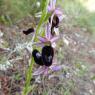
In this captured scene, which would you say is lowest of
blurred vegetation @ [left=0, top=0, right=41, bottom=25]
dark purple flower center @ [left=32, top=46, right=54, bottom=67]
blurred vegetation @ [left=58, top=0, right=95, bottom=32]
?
blurred vegetation @ [left=58, top=0, right=95, bottom=32]

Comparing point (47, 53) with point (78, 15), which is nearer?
point (47, 53)

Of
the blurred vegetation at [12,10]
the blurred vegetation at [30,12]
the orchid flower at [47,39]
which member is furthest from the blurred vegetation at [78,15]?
the orchid flower at [47,39]

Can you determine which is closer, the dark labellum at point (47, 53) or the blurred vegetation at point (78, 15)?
the dark labellum at point (47, 53)

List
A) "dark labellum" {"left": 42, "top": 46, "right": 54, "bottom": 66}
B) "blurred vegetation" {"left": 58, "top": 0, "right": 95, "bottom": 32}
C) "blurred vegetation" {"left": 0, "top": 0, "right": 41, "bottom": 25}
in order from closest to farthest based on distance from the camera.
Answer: "dark labellum" {"left": 42, "top": 46, "right": 54, "bottom": 66} < "blurred vegetation" {"left": 0, "top": 0, "right": 41, "bottom": 25} < "blurred vegetation" {"left": 58, "top": 0, "right": 95, "bottom": 32}

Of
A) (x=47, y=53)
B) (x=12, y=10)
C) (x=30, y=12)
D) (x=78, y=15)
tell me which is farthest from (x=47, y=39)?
(x=78, y=15)

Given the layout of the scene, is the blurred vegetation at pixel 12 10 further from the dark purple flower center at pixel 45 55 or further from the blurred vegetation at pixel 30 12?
the dark purple flower center at pixel 45 55

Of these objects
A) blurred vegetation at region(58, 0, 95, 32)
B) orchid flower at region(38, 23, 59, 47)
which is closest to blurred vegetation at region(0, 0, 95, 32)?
blurred vegetation at region(58, 0, 95, 32)

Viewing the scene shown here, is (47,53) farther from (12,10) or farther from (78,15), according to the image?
(78,15)

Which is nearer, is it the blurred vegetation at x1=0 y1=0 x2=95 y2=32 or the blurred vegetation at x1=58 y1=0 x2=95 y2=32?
the blurred vegetation at x1=0 y1=0 x2=95 y2=32

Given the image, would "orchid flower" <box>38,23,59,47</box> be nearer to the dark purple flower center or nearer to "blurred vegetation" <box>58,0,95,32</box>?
the dark purple flower center

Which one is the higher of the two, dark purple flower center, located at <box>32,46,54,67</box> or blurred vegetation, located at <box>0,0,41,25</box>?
dark purple flower center, located at <box>32,46,54,67</box>

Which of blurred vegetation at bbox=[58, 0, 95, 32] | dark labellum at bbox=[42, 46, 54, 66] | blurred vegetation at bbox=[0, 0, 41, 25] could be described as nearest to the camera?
dark labellum at bbox=[42, 46, 54, 66]
